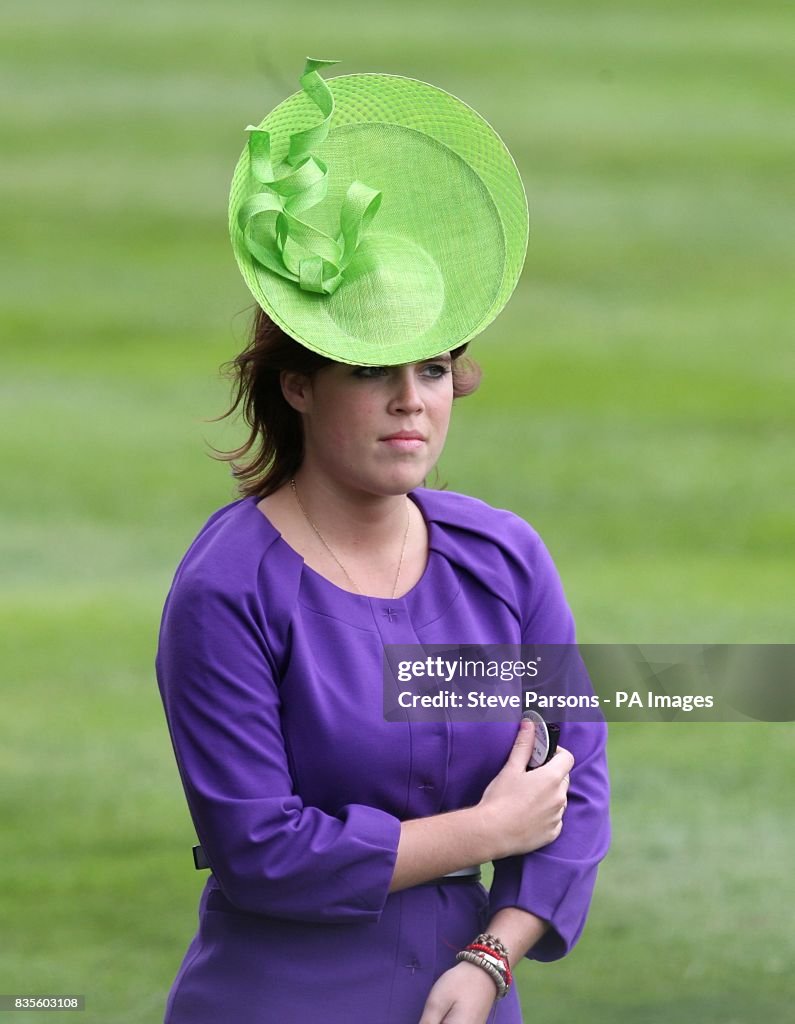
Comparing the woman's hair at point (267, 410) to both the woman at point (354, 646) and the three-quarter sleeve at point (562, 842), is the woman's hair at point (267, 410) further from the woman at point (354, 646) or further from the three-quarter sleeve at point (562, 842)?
the three-quarter sleeve at point (562, 842)

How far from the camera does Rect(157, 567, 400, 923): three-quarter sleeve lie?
229cm

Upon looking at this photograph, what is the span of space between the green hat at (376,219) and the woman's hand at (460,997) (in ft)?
2.74

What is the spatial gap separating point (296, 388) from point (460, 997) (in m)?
0.86

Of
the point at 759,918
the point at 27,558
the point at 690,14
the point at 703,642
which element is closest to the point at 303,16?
the point at 690,14

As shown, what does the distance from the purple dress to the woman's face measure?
0.49ft

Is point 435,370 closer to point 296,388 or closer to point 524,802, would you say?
point 296,388

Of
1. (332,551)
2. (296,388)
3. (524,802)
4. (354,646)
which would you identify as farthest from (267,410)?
(524,802)

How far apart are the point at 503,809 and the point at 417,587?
330 millimetres

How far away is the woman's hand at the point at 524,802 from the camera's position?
7.85ft

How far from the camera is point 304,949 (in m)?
2.41

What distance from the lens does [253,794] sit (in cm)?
230

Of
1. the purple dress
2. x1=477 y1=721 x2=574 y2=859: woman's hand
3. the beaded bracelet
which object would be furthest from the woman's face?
the beaded bracelet

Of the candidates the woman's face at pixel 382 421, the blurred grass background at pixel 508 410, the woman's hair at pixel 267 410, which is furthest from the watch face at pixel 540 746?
the blurred grass background at pixel 508 410

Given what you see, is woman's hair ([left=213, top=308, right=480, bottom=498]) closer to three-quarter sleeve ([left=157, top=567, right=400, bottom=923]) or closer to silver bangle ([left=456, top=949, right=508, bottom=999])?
three-quarter sleeve ([left=157, top=567, right=400, bottom=923])
